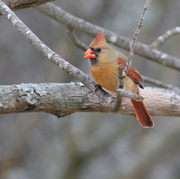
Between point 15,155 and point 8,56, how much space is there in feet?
5.83

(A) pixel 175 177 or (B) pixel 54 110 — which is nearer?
(B) pixel 54 110

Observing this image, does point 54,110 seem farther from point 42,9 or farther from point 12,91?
point 42,9

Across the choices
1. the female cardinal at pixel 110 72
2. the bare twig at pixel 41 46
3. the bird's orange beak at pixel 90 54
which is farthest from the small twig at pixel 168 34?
the bare twig at pixel 41 46

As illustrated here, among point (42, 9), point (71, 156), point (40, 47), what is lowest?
point (40, 47)

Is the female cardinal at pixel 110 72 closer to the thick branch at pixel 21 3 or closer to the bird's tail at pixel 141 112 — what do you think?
the bird's tail at pixel 141 112

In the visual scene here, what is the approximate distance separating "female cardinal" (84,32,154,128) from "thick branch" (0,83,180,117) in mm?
127

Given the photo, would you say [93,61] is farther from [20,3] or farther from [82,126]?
[82,126]

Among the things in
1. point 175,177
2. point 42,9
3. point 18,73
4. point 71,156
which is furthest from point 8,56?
point 175,177

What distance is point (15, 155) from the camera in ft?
19.1

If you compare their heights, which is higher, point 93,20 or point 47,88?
point 93,20

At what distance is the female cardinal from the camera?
10.7 ft

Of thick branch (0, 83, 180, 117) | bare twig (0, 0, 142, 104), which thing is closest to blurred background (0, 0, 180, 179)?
thick branch (0, 83, 180, 117)

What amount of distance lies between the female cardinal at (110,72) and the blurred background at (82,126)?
6.47ft

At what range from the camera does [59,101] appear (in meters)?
3.14
